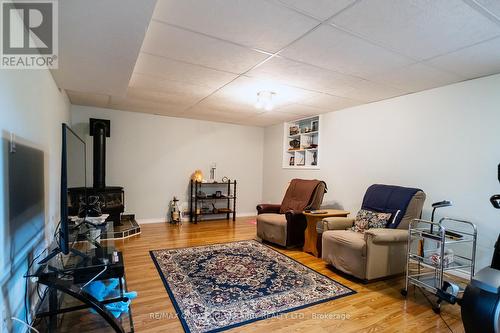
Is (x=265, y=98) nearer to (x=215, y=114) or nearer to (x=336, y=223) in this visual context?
(x=215, y=114)

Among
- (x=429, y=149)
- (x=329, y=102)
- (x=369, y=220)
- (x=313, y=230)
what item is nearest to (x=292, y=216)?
(x=313, y=230)

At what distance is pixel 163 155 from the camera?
5.34 metres

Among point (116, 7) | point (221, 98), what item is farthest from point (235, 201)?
point (116, 7)

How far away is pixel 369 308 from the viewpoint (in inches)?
86.6

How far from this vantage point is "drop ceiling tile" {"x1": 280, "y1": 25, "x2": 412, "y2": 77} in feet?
6.52

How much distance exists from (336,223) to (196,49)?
2592 mm

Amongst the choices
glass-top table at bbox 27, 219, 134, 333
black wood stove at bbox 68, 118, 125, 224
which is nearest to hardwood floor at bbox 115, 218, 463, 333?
glass-top table at bbox 27, 219, 134, 333

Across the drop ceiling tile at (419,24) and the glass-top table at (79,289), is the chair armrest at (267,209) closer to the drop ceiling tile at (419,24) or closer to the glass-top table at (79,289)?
the glass-top table at (79,289)

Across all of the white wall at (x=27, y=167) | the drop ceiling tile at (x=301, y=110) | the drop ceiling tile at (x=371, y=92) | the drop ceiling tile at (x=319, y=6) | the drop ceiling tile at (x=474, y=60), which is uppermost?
the drop ceiling tile at (x=319, y=6)

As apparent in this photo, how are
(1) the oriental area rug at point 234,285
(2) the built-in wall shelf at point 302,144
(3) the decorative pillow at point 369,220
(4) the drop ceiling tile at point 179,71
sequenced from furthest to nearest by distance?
(2) the built-in wall shelf at point 302,144 < (3) the decorative pillow at point 369,220 < (4) the drop ceiling tile at point 179,71 < (1) the oriental area rug at point 234,285

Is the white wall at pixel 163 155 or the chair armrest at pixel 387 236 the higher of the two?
the white wall at pixel 163 155

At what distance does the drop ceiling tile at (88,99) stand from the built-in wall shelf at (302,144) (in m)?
3.50

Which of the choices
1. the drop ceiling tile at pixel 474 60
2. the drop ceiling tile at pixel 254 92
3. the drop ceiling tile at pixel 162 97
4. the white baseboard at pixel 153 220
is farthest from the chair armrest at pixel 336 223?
the white baseboard at pixel 153 220

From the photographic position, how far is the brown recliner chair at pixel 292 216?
3730mm
